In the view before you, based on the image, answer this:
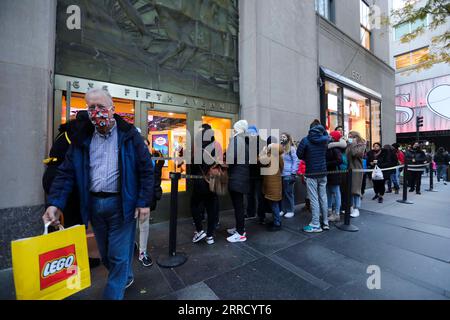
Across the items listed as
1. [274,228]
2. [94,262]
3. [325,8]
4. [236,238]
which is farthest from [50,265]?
[325,8]

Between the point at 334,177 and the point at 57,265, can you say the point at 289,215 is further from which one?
the point at 57,265

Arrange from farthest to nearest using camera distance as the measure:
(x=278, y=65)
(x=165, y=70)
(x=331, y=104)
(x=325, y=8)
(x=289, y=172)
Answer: (x=325, y=8) → (x=331, y=104) → (x=278, y=65) → (x=289, y=172) → (x=165, y=70)

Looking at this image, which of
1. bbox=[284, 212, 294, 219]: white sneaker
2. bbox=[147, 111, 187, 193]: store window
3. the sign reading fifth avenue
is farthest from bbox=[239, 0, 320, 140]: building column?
bbox=[284, 212, 294, 219]: white sneaker

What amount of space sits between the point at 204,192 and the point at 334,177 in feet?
9.70

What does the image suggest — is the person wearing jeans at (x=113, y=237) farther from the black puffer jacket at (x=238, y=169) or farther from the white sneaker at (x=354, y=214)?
the white sneaker at (x=354, y=214)

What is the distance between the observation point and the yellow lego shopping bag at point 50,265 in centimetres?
148

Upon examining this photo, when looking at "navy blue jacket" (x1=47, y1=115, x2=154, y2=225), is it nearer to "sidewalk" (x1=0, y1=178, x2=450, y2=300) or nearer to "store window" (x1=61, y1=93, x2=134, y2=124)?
"sidewalk" (x1=0, y1=178, x2=450, y2=300)

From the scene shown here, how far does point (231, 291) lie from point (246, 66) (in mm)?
5324

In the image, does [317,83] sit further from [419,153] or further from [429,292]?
[429,292]

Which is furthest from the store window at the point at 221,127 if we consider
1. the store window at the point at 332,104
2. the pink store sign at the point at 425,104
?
the pink store sign at the point at 425,104

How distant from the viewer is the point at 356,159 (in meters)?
5.38

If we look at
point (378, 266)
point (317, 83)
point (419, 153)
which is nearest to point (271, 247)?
point (378, 266)

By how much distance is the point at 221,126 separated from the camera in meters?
5.88

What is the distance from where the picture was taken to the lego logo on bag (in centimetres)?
Answer: 157
